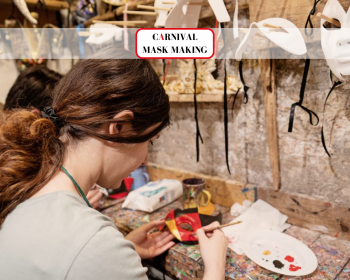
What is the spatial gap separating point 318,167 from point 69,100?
0.98m

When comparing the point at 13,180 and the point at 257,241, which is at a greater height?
the point at 13,180

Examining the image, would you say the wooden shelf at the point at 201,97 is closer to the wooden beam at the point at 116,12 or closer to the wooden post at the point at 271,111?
the wooden post at the point at 271,111

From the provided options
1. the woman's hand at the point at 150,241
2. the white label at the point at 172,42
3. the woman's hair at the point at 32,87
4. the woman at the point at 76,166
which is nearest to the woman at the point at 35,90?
the woman's hair at the point at 32,87

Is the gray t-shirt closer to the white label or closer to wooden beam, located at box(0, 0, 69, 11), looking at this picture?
the white label

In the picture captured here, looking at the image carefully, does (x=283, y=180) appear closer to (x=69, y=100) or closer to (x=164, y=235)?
(x=164, y=235)

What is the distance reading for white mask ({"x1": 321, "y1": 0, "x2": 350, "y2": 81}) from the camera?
87 centimetres

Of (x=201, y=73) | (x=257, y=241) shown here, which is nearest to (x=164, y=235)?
(x=257, y=241)

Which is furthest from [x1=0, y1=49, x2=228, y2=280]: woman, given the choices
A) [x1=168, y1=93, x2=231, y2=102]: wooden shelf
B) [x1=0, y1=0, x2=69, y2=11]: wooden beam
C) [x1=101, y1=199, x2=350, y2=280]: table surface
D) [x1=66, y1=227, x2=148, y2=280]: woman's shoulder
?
[x1=0, y1=0, x2=69, y2=11]: wooden beam

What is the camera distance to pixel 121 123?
77 centimetres

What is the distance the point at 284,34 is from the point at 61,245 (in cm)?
92

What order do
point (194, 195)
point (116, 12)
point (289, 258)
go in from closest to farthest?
point (289, 258)
point (194, 195)
point (116, 12)

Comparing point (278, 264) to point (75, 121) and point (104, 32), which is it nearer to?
point (75, 121)

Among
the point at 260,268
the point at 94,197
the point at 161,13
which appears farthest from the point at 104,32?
the point at 260,268

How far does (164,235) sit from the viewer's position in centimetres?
117
